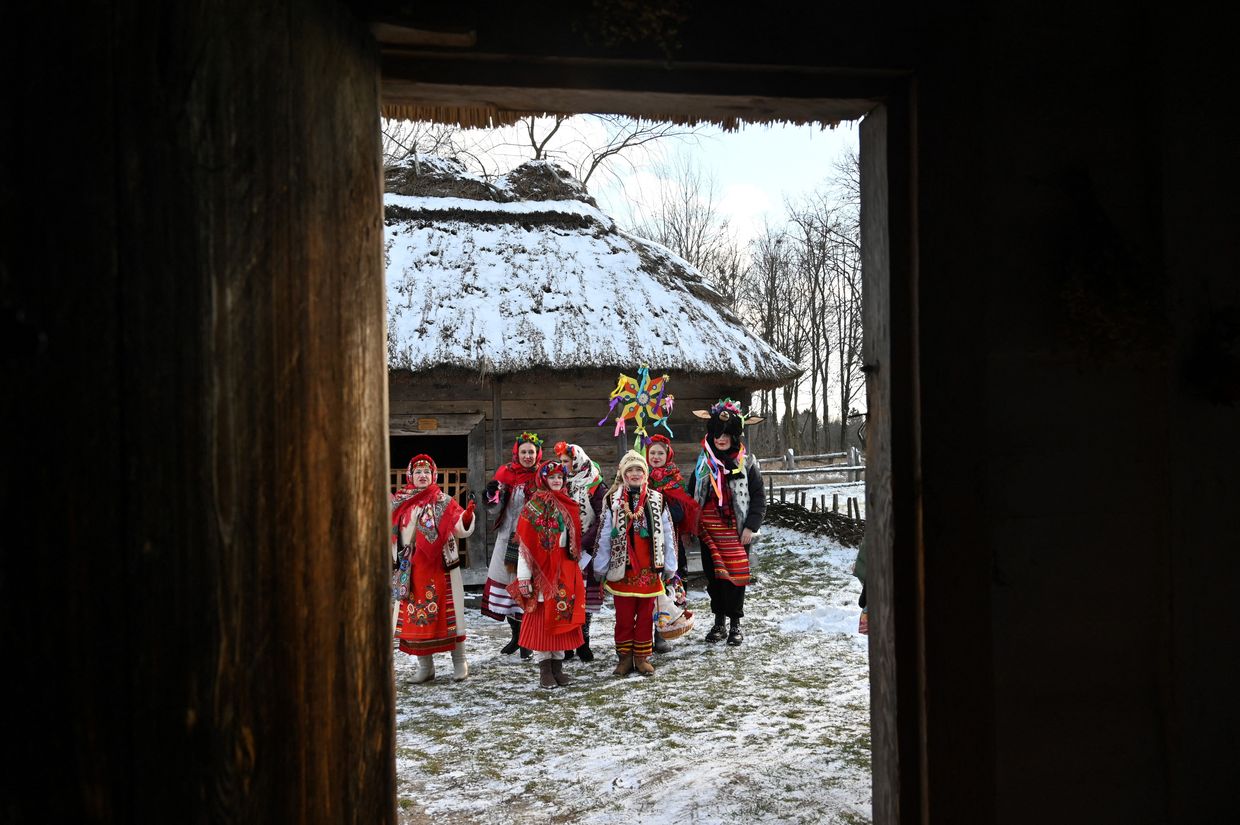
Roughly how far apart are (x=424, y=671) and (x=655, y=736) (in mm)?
2218

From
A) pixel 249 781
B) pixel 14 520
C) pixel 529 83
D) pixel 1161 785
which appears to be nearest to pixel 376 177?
pixel 529 83

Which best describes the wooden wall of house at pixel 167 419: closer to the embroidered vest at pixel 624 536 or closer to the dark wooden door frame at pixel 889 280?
the dark wooden door frame at pixel 889 280

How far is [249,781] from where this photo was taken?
1286mm

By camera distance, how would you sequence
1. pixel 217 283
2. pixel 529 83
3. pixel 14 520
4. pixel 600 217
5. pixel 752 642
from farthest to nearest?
1. pixel 600 217
2. pixel 752 642
3. pixel 529 83
4. pixel 217 283
5. pixel 14 520

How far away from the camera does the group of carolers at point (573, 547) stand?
5.96 m

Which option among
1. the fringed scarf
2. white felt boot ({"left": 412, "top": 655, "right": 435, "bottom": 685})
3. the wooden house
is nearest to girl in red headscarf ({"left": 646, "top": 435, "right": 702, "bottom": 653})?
the fringed scarf

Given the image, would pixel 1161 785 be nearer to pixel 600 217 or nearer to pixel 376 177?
pixel 376 177

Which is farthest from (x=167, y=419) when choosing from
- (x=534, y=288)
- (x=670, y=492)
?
(x=534, y=288)

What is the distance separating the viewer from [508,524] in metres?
6.73

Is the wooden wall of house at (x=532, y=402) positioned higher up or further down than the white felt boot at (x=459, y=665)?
higher up

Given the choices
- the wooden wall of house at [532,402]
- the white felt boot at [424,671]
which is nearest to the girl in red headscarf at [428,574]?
the white felt boot at [424,671]

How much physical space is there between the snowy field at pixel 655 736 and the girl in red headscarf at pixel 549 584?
316mm

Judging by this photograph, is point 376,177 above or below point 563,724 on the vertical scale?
above

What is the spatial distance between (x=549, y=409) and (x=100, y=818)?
873 cm
